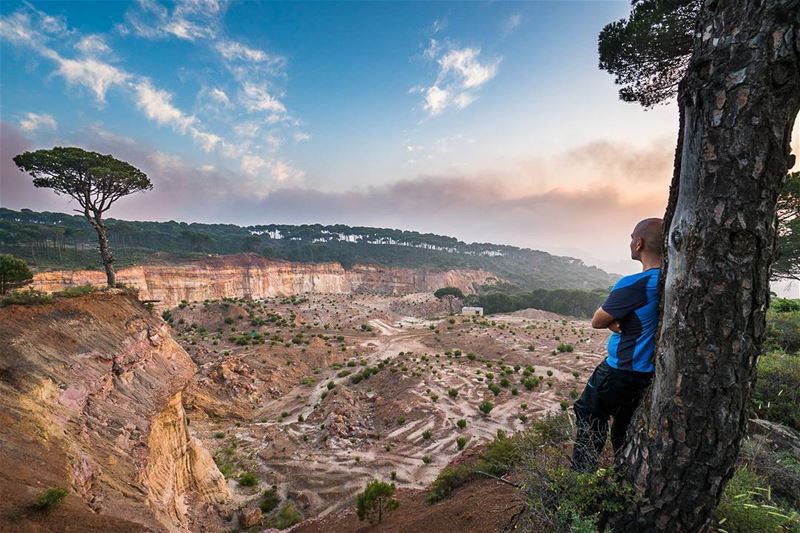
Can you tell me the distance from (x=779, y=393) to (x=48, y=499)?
1224 cm

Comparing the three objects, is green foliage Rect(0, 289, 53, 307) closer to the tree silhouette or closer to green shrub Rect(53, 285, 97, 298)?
green shrub Rect(53, 285, 97, 298)

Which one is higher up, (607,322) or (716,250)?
(716,250)

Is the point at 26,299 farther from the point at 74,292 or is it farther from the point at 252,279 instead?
the point at 252,279

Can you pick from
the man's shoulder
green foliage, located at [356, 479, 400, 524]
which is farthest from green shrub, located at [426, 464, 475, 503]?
the man's shoulder

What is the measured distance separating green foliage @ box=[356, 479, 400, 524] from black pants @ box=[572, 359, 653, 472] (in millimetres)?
6062

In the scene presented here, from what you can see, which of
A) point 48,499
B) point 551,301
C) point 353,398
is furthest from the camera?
point 551,301

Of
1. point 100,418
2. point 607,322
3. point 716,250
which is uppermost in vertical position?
point 716,250

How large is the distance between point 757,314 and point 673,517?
1659mm

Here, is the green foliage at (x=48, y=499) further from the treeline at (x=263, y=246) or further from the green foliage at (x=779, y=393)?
the treeline at (x=263, y=246)

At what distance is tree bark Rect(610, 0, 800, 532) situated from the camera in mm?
2088

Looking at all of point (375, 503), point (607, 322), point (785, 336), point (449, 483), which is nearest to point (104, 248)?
point (375, 503)

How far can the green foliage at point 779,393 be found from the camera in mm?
6465

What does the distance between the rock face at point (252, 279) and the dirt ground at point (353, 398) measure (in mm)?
11175

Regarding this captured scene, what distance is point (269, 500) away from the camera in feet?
37.1
